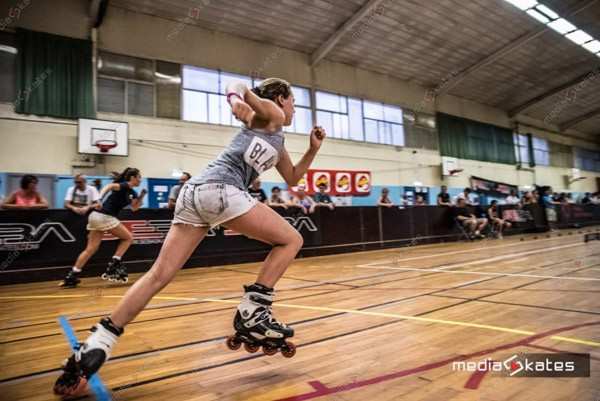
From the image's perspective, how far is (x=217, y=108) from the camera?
Answer: 569 inches

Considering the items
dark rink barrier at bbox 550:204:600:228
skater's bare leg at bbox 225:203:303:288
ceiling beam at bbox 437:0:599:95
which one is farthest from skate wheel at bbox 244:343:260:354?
ceiling beam at bbox 437:0:599:95

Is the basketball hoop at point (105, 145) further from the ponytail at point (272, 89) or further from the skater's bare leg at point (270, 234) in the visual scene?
the skater's bare leg at point (270, 234)

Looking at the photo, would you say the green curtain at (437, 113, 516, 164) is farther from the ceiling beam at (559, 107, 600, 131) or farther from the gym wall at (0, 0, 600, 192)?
the ceiling beam at (559, 107, 600, 131)

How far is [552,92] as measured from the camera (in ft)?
73.8

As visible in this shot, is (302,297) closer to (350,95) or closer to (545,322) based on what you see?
(545,322)

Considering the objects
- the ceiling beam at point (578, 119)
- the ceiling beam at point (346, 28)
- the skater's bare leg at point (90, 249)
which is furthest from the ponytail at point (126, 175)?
the ceiling beam at point (578, 119)

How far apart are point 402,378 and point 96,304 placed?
3636mm

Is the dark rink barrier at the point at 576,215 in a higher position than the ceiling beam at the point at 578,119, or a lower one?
lower

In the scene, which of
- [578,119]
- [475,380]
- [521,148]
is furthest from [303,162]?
[578,119]

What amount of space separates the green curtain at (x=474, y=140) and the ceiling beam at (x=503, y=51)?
5.91 feet

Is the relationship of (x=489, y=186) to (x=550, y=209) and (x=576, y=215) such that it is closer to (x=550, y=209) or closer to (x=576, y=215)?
(x=576, y=215)

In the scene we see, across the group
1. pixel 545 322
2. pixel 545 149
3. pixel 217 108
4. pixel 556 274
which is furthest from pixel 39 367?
pixel 545 149

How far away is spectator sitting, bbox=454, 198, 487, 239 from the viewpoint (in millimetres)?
12719

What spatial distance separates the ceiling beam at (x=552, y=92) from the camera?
21.1 meters
